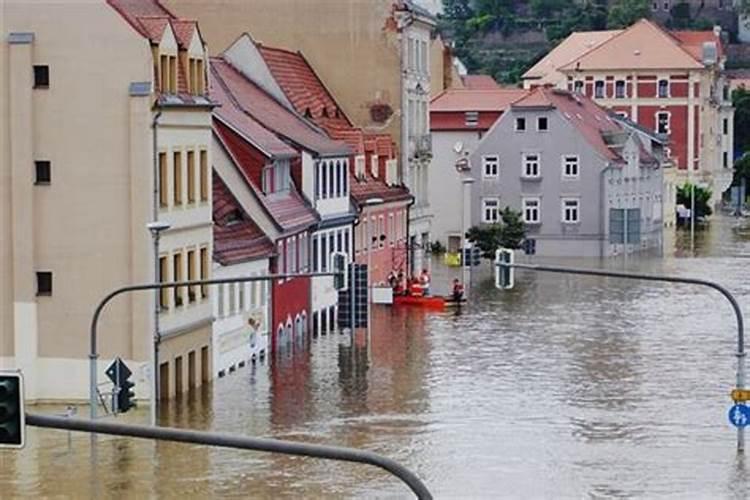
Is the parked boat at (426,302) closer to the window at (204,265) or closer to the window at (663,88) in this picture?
the window at (204,265)

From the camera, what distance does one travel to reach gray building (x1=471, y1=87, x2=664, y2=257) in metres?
90.1

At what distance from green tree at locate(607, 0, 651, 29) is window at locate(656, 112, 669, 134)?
209 feet

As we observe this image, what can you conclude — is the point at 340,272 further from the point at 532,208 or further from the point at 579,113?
the point at 579,113

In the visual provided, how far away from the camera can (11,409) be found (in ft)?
44.9

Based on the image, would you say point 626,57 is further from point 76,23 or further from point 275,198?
point 76,23

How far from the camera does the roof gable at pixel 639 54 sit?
128m

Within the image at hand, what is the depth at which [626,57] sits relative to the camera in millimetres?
128750

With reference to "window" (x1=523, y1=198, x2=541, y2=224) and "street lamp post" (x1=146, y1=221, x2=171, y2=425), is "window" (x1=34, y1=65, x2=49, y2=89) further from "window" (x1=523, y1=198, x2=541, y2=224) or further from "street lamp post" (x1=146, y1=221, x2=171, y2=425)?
"window" (x1=523, y1=198, x2=541, y2=224)

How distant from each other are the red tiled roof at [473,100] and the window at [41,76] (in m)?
59.3

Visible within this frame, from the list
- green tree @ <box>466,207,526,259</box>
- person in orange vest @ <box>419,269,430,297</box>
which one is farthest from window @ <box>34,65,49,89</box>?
green tree @ <box>466,207,526,259</box>

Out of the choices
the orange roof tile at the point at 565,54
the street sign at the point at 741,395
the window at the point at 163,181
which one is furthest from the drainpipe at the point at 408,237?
the orange roof tile at the point at 565,54

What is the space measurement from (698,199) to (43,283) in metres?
80.8

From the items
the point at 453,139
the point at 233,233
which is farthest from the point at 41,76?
the point at 453,139

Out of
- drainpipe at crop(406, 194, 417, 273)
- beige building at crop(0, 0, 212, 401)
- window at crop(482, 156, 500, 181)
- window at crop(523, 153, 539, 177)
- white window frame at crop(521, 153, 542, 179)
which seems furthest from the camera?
window at crop(482, 156, 500, 181)
